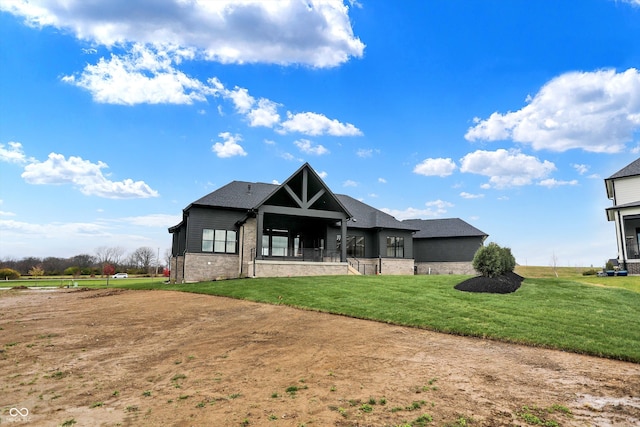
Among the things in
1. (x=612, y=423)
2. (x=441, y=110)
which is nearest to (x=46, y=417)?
(x=612, y=423)

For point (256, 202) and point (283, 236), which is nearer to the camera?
point (256, 202)

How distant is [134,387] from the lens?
629 cm

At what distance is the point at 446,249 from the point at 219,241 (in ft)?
69.6

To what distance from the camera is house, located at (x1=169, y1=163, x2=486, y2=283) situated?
24.4 meters

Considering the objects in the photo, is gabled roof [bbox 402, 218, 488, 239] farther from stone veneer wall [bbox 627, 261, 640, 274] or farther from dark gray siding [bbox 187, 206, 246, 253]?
dark gray siding [bbox 187, 206, 246, 253]

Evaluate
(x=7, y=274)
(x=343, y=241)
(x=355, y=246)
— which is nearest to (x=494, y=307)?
(x=343, y=241)

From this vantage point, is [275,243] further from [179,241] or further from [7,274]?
[7,274]

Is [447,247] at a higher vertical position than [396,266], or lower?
higher

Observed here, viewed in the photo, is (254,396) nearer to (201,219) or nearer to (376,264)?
(201,219)

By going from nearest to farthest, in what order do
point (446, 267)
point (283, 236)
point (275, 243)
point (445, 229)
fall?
point (275, 243) → point (283, 236) → point (446, 267) → point (445, 229)

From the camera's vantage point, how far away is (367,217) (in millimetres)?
32562

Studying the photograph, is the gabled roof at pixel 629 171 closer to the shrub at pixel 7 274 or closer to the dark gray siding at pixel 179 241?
the dark gray siding at pixel 179 241

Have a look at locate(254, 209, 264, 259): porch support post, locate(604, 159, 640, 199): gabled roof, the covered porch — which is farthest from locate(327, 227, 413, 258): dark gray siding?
locate(604, 159, 640, 199): gabled roof

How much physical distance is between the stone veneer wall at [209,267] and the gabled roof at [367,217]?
9783mm
